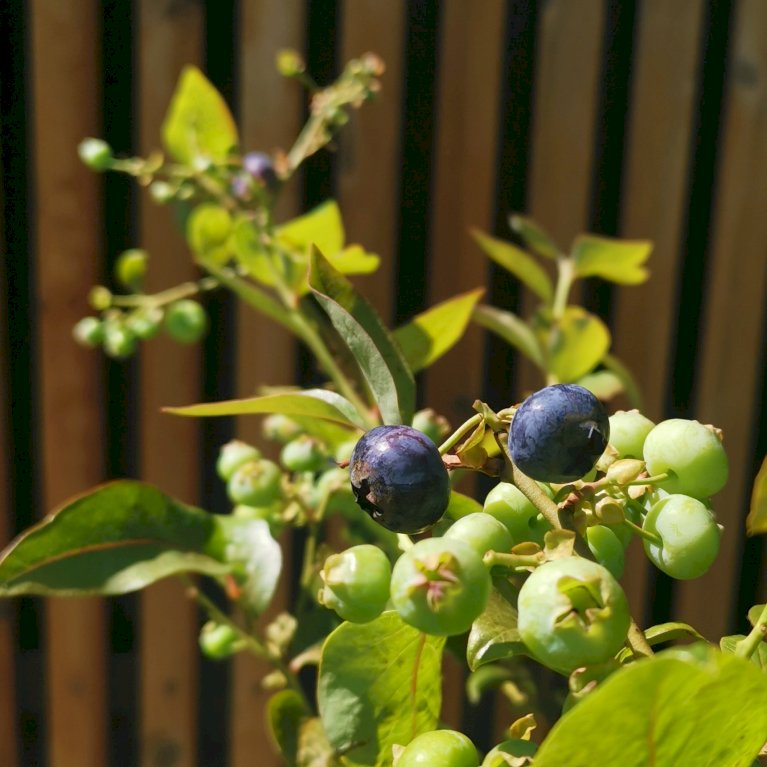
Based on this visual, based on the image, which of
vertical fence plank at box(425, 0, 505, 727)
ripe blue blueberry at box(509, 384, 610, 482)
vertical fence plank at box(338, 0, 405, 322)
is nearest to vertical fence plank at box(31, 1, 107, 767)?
vertical fence plank at box(338, 0, 405, 322)

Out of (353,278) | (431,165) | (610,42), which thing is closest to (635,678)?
(353,278)

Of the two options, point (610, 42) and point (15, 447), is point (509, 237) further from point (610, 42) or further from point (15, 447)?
point (15, 447)

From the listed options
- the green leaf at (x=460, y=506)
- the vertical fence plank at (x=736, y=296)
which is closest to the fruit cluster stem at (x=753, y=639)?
the green leaf at (x=460, y=506)

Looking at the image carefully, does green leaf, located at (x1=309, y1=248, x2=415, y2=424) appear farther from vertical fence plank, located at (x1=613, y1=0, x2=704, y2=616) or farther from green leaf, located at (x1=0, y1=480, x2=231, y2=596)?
vertical fence plank, located at (x1=613, y1=0, x2=704, y2=616)

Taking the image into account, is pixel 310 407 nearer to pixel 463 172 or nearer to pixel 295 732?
pixel 295 732

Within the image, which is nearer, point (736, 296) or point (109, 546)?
point (109, 546)

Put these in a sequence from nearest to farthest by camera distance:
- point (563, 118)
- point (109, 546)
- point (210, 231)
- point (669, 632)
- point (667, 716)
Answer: point (667, 716) → point (669, 632) → point (109, 546) → point (210, 231) → point (563, 118)

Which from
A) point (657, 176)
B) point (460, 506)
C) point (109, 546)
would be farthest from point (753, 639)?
point (657, 176)
